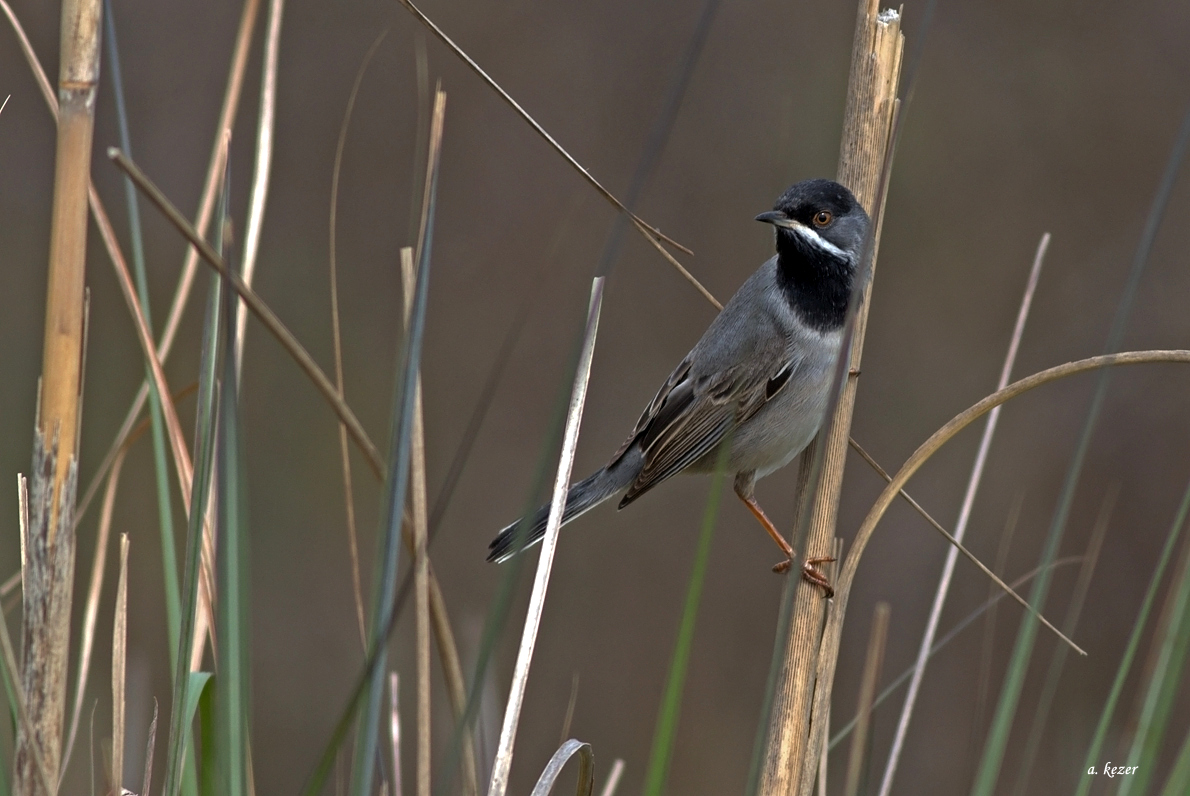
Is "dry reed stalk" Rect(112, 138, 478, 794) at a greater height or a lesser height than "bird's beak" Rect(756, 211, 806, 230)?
lesser

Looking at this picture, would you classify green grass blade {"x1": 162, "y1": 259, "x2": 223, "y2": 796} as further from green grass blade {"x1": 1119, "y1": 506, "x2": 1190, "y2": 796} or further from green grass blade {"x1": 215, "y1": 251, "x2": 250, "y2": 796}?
green grass blade {"x1": 1119, "y1": 506, "x2": 1190, "y2": 796}

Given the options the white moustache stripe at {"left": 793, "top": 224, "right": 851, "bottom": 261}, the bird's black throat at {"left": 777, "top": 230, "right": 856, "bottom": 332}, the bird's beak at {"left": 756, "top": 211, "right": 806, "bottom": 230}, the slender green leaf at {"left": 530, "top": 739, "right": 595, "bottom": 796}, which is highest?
the bird's beak at {"left": 756, "top": 211, "right": 806, "bottom": 230}

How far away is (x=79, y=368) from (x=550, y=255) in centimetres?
91

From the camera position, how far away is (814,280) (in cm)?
409

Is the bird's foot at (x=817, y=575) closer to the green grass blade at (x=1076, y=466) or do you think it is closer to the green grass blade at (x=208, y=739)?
the green grass blade at (x=1076, y=466)

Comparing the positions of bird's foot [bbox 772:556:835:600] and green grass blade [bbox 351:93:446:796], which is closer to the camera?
green grass blade [bbox 351:93:446:796]

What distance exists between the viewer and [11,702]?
6.03ft

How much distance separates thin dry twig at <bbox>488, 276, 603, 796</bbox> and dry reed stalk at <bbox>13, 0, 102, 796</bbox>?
2.54 feet

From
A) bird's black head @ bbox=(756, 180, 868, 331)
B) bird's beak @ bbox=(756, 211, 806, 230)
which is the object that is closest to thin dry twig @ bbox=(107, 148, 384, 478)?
bird's black head @ bbox=(756, 180, 868, 331)

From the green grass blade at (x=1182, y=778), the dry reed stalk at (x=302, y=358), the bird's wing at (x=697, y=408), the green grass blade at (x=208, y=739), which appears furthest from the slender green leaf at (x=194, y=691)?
the bird's wing at (x=697, y=408)

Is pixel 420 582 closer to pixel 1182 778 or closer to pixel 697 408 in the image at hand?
pixel 1182 778

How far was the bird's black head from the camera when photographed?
3734 mm

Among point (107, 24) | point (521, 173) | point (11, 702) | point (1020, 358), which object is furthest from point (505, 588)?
point (521, 173)

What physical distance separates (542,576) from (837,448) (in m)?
1.03
